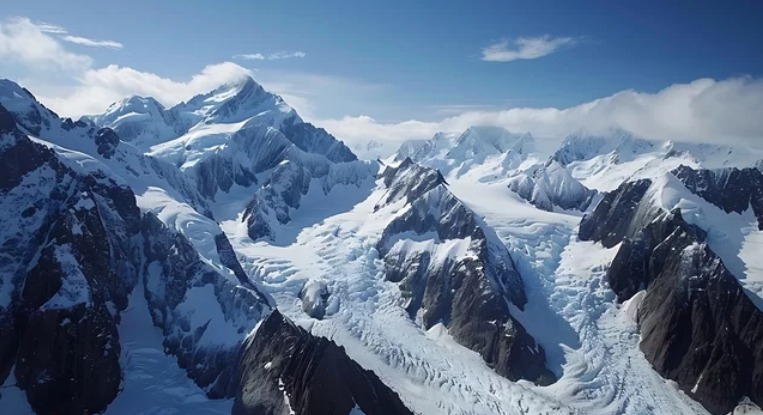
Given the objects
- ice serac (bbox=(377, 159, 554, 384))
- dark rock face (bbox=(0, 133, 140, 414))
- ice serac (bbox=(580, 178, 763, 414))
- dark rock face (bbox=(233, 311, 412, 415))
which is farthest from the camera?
ice serac (bbox=(377, 159, 554, 384))

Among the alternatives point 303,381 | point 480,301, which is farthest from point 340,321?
point 303,381

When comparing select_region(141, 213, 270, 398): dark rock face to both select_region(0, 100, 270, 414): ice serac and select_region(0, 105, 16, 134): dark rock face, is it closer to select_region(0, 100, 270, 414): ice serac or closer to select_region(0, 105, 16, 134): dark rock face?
select_region(0, 100, 270, 414): ice serac

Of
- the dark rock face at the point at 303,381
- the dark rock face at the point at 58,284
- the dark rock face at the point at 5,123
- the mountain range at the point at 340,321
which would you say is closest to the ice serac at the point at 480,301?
the mountain range at the point at 340,321

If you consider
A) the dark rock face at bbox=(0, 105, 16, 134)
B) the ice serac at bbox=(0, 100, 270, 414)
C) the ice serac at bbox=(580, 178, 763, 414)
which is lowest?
the ice serac at bbox=(580, 178, 763, 414)

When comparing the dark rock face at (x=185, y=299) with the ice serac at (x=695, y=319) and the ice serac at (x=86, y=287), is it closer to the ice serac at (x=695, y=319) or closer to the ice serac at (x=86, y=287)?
the ice serac at (x=86, y=287)

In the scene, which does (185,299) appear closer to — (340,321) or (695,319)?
(340,321)

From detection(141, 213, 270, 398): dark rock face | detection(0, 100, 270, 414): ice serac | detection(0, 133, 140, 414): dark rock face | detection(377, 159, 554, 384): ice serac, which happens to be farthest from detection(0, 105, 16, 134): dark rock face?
detection(377, 159, 554, 384): ice serac
